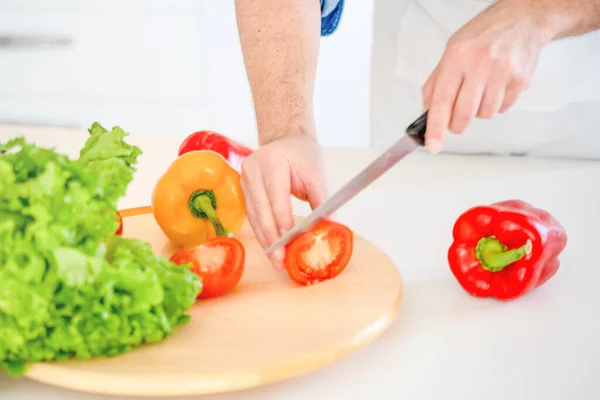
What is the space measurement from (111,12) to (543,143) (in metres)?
2.32

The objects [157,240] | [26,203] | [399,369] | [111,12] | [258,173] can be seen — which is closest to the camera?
[26,203]

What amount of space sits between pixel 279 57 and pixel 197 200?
1.17 ft

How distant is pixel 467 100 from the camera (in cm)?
101

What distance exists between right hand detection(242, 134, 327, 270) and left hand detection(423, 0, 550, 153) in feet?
0.77

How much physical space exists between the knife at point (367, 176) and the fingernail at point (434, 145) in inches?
0.9

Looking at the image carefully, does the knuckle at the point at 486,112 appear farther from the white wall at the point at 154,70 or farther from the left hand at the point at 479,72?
the white wall at the point at 154,70

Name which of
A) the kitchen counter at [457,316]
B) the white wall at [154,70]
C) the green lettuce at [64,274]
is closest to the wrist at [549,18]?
the kitchen counter at [457,316]

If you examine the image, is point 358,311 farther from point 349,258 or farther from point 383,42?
point 383,42

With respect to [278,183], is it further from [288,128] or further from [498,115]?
[498,115]

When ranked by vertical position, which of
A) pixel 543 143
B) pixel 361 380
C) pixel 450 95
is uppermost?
pixel 450 95

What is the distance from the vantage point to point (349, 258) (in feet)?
3.60

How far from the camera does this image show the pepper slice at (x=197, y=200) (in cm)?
127

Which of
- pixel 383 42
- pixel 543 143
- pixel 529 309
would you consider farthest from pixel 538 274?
pixel 383 42

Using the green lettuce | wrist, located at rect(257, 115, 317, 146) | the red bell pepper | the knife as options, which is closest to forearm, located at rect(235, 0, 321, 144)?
wrist, located at rect(257, 115, 317, 146)
